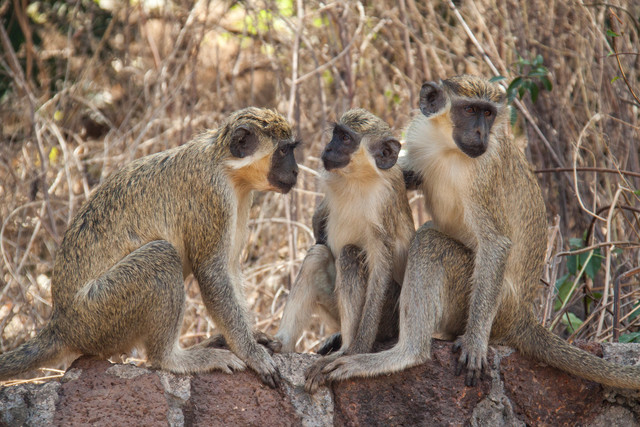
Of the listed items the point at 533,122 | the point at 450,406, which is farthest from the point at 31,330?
the point at 533,122

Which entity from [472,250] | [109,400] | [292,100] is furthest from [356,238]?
[292,100]

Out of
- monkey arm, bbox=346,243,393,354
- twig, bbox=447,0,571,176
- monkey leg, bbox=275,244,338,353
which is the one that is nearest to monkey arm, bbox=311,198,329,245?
monkey leg, bbox=275,244,338,353

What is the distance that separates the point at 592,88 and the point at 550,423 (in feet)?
13.6

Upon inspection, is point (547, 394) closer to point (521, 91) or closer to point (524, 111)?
point (521, 91)

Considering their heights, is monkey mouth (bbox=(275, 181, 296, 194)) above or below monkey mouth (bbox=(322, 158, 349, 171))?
below

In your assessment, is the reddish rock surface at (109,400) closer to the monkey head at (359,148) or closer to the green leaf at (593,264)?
the monkey head at (359,148)

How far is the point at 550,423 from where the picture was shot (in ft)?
14.6

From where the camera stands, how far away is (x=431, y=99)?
16.1ft

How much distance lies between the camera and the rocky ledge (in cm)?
387

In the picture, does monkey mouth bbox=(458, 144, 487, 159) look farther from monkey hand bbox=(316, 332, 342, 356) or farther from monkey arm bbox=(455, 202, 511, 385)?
monkey hand bbox=(316, 332, 342, 356)

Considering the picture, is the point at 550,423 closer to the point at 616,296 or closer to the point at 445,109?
the point at 616,296

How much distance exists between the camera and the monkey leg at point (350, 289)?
4652 mm

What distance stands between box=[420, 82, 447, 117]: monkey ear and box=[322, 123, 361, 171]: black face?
0.47 m

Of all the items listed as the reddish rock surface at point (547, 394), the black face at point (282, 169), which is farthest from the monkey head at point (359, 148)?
the reddish rock surface at point (547, 394)
